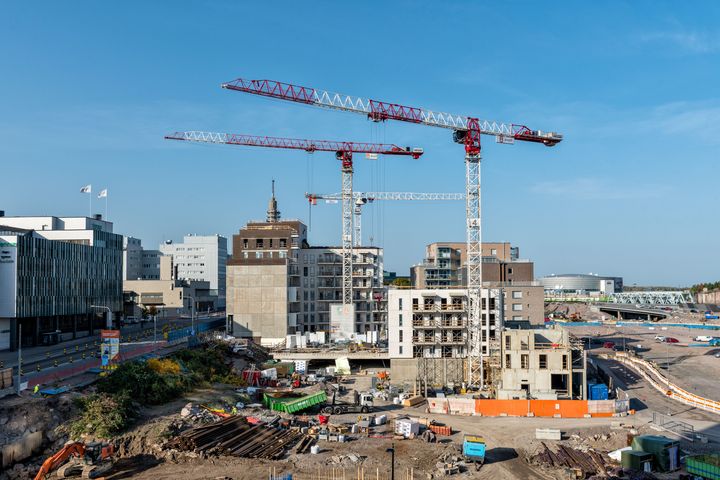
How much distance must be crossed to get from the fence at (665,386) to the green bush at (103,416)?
2260 inches

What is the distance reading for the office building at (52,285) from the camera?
7694cm

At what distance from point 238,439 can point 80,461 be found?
11.7 meters

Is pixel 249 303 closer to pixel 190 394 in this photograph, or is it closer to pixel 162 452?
pixel 190 394

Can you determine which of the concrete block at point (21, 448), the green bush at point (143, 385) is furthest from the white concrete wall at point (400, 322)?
the concrete block at point (21, 448)

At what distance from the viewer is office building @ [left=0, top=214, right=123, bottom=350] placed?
76.9 m

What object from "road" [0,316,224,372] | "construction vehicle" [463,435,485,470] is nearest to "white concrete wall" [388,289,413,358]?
"road" [0,316,224,372]

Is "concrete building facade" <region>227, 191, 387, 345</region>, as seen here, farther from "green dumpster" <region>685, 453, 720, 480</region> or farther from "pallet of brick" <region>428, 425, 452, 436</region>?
"green dumpster" <region>685, 453, 720, 480</region>

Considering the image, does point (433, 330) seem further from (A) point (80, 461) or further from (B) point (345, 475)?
(A) point (80, 461)

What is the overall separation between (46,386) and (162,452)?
15291mm

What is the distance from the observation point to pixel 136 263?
199m

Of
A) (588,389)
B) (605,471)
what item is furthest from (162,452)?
(588,389)

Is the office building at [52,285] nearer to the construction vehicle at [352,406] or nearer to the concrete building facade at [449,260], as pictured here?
the construction vehicle at [352,406]

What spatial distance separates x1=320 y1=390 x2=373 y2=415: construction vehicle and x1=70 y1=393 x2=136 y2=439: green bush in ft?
63.6

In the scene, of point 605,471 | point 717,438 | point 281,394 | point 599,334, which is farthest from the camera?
point 599,334
